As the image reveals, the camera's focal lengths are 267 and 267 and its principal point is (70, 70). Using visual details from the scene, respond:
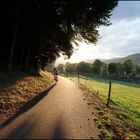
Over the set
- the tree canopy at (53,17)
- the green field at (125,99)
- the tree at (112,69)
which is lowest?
the green field at (125,99)

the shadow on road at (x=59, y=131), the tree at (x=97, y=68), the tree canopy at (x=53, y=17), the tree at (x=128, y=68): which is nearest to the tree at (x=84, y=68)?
the tree at (x=97, y=68)

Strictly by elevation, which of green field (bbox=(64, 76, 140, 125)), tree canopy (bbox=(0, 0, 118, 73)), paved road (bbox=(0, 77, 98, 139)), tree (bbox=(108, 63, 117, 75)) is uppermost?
tree canopy (bbox=(0, 0, 118, 73))

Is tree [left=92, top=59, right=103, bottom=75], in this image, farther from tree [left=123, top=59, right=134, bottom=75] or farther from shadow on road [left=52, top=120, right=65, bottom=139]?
shadow on road [left=52, top=120, right=65, bottom=139]

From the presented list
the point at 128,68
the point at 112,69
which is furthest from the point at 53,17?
the point at 128,68

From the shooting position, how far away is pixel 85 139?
7031 millimetres

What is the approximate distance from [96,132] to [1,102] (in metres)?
5.10

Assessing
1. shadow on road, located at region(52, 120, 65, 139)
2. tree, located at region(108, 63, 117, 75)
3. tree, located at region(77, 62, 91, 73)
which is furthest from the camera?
tree, located at region(77, 62, 91, 73)

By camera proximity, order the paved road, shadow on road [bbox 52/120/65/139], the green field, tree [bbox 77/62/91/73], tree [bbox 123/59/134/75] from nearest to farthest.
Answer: shadow on road [bbox 52/120/65/139] → the paved road → the green field → tree [bbox 123/59/134/75] → tree [bbox 77/62/91/73]

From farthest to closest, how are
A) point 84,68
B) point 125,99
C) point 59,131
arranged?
point 84,68
point 125,99
point 59,131

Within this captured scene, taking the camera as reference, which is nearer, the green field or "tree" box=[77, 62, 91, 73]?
the green field

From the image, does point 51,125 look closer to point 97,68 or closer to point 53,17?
point 53,17

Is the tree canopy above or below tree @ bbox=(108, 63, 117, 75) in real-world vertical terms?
above

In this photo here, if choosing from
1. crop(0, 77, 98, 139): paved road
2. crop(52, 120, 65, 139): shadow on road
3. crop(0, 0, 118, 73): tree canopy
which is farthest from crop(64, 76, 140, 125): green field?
crop(0, 0, 118, 73): tree canopy

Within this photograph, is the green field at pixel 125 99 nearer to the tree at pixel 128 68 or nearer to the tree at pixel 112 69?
the tree at pixel 112 69
